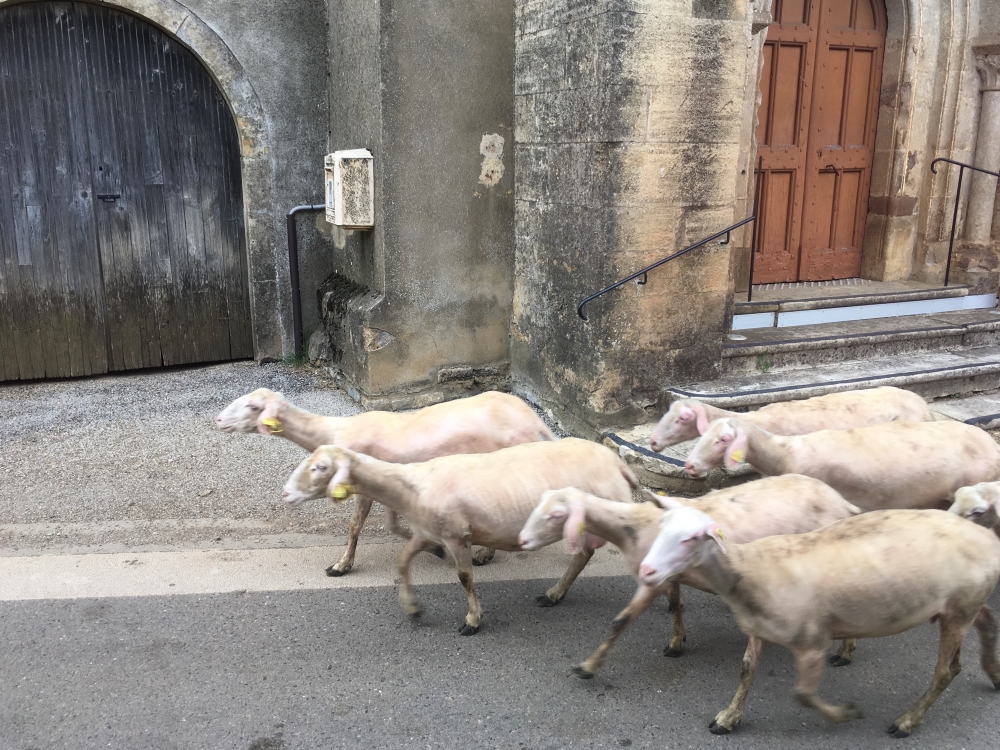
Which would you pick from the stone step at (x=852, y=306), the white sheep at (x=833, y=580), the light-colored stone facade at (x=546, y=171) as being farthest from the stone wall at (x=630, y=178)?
the white sheep at (x=833, y=580)

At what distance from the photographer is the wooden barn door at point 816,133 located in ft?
24.2

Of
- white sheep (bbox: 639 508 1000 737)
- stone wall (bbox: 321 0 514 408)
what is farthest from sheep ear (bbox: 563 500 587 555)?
stone wall (bbox: 321 0 514 408)

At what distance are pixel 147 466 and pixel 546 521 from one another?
11.0ft

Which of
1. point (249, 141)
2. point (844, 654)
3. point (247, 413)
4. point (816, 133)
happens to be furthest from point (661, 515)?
point (816, 133)

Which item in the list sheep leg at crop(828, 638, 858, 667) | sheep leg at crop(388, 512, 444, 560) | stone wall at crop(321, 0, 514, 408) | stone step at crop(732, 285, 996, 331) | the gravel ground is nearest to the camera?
sheep leg at crop(828, 638, 858, 667)

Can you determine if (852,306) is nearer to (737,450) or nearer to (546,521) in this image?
(737,450)

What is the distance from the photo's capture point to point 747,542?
3.51m

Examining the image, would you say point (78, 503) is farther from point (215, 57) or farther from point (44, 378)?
point (215, 57)

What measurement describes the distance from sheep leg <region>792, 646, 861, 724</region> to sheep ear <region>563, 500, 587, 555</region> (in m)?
0.89

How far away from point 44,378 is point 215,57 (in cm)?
308

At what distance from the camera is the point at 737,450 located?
13.1 feet

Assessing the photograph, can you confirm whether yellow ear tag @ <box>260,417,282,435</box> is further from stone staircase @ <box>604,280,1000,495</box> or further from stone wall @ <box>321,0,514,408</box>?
stone staircase @ <box>604,280,1000,495</box>

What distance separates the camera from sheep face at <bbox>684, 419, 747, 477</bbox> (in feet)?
13.3

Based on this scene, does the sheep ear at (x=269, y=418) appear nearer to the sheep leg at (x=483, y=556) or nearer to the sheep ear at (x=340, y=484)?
the sheep ear at (x=340, y=484)
